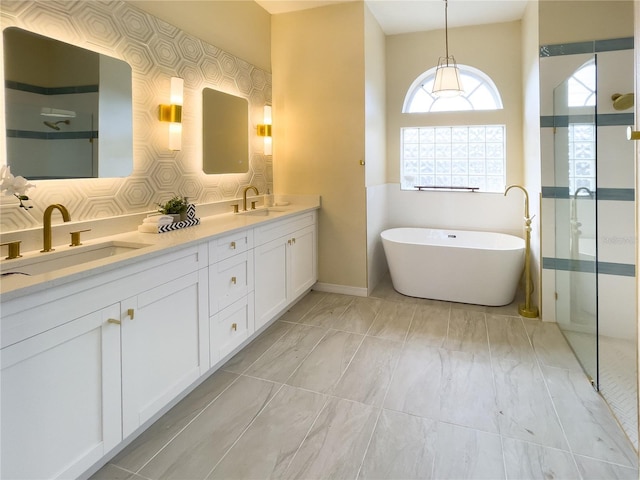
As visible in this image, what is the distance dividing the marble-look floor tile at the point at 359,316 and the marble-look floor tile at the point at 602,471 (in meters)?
1.61

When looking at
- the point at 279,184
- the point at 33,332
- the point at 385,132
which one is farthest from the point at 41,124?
the point at 385,132

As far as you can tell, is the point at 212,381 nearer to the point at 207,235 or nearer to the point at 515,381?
the point at 207,235

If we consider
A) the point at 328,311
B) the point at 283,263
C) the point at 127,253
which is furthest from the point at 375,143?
the point at 127,253

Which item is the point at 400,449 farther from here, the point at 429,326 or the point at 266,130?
the point at 266,130

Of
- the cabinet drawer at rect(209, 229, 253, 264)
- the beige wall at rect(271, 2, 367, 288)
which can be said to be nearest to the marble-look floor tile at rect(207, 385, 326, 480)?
the cabinet drawer at rect(209, 229, 253, 264)

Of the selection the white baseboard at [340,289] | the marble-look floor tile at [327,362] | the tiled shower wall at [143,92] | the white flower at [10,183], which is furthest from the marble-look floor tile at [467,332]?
the white flower at [10,183]

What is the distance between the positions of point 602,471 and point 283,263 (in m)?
2.31

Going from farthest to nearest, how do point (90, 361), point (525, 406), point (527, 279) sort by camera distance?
point (527, 279), point (525, 406), point (90, 361)

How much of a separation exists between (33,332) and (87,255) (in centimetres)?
75

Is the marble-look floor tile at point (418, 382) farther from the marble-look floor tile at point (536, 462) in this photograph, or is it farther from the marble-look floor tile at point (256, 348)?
the marble-look floor tile at point (256, 348)

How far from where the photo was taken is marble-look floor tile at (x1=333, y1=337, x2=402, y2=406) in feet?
7.15

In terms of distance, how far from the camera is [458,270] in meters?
3.55

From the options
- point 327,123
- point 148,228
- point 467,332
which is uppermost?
point 327,123

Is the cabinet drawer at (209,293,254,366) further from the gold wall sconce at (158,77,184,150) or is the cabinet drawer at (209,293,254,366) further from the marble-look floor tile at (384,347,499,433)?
the gold wall sconce at (158,77,184,150)
